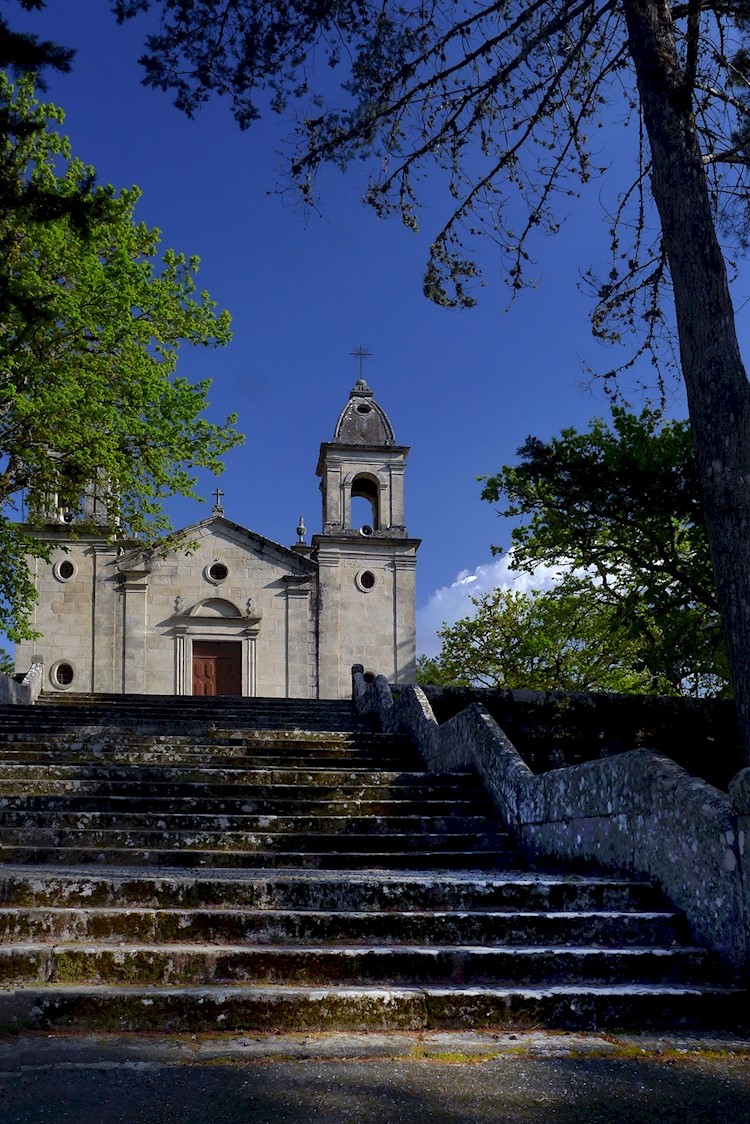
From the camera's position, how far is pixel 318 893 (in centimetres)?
484

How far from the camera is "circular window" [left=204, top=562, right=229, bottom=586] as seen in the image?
25.3 m

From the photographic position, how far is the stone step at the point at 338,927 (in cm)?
426

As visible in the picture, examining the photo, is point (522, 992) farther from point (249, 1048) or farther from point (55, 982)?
point (55, 982)

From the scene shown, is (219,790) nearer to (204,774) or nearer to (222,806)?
(204,774)

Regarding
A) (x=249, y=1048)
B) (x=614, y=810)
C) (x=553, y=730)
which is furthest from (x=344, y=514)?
(x=249, y=1048)

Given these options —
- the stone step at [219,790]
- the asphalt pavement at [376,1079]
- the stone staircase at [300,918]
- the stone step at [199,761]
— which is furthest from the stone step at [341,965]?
the stone step at [199,761]

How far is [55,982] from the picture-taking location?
3.80 metres

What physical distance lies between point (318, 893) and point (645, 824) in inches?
72.3

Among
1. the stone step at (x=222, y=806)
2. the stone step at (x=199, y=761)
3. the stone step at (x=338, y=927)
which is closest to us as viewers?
the stone step at (x=338, y=927)

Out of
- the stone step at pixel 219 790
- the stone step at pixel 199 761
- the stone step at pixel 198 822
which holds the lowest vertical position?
the stone step at pixel 198 822

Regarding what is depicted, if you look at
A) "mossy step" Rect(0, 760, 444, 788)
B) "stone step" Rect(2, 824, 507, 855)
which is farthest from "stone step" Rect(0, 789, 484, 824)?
"mossy step" Rect(0, 760, 444, 788)

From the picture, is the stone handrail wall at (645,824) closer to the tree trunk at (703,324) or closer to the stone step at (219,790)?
the stone step at (219,790)

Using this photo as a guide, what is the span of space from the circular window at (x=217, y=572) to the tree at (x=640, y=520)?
13.0m

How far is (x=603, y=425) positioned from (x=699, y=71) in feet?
24.4
